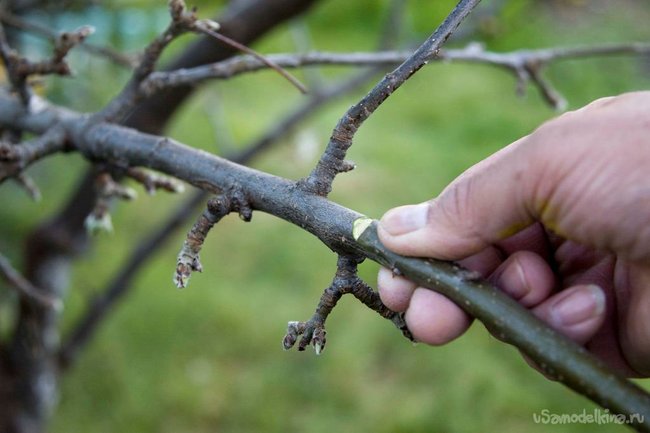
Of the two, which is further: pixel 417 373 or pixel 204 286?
pixel 204 286

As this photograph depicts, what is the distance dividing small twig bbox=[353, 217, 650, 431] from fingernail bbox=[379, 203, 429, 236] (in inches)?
0.9

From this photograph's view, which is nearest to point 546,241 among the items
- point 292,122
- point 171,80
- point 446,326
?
point 446,326

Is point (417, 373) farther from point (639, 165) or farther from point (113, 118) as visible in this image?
point (639, 165)

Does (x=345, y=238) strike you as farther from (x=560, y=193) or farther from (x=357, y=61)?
(x=357, y=61)

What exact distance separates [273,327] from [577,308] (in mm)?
3201

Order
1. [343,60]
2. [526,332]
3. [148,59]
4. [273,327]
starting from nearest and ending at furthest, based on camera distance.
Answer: [526,332], [148,59], [343,60], [273,327]

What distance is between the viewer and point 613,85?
20.2ft

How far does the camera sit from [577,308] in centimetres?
86

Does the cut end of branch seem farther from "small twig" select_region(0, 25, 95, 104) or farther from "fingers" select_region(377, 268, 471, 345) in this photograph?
"small twig" select_region(0, 25, 95, 104)

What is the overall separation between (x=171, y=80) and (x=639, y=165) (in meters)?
0.84

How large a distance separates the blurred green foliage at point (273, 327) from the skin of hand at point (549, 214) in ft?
6.62

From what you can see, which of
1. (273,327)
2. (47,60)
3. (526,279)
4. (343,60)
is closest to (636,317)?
(526,279)

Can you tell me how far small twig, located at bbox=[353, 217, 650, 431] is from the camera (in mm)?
720

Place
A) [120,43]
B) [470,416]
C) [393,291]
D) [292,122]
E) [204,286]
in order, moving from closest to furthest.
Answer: [393,291] → [292,122] → [470,416] → [120,43] → [204,286]
